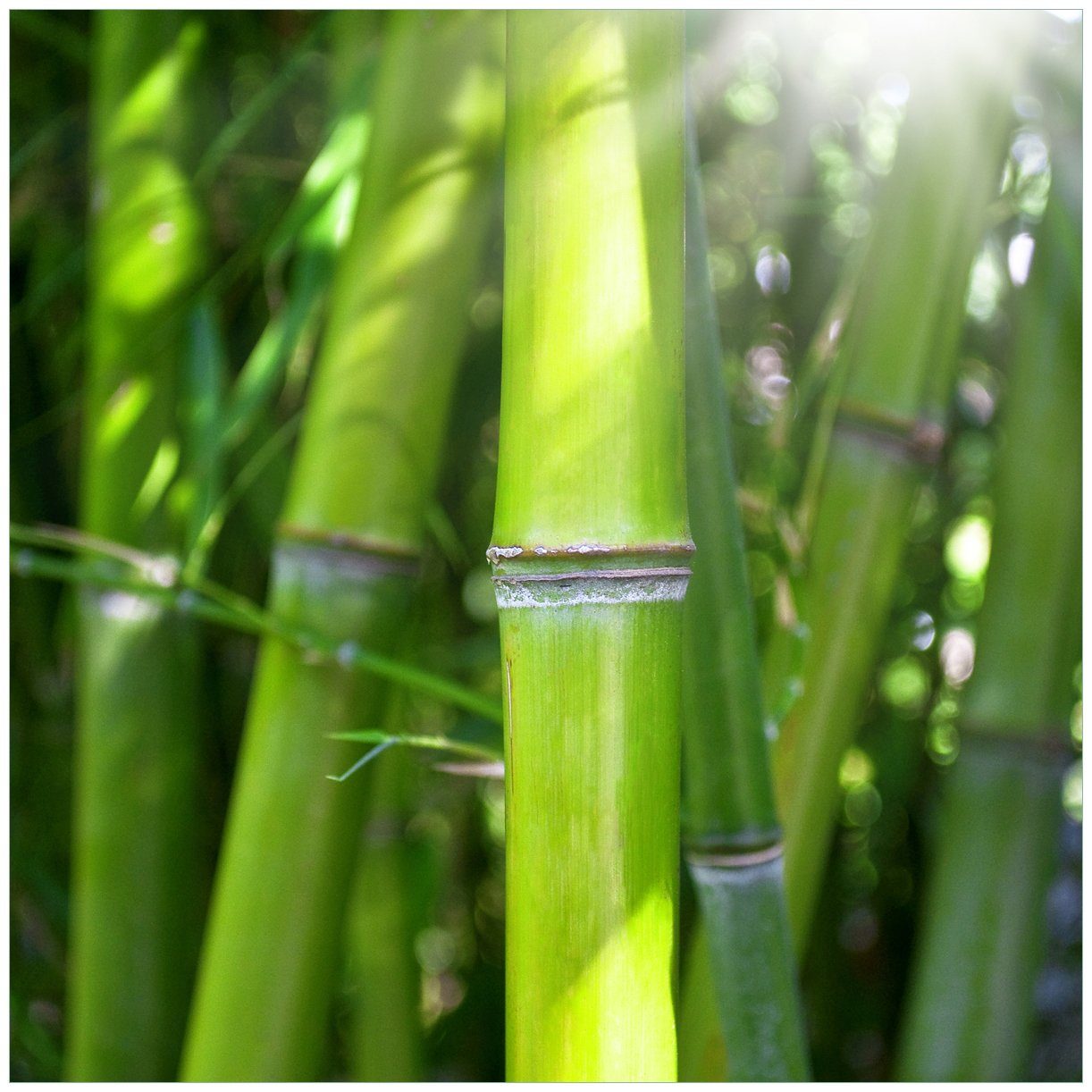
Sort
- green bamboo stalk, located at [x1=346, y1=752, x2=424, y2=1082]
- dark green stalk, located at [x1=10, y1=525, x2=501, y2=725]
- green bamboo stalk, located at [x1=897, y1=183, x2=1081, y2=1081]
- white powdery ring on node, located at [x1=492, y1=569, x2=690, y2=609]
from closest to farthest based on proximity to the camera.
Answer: white powdery ring on node, located at [x1=492, y1=569, x2=690, y2=609]
dark green stalk, located at [x1=10, y1=525, x2=501, y2=725]
green bamboo stalk, located at [x1=897, y1=183, x2=1081, y2=1081]
green bamboo stalk, located at [x1=346, y1=752, x2=424, y2=1082]

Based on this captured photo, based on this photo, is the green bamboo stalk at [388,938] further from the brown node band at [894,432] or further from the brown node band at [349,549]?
the brown node band at [894,432]

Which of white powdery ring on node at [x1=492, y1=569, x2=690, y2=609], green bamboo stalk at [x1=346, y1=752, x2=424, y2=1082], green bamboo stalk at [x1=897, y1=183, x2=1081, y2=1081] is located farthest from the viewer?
green bamboo stalk at [x1=346, y1=752, x2=424, y2=1082]

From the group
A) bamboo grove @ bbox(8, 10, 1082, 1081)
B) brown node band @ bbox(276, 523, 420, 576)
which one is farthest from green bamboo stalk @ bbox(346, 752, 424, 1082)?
brown node band @ bbox(276, 523, 420, 576)

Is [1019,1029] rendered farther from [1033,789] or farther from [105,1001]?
[105,1001]

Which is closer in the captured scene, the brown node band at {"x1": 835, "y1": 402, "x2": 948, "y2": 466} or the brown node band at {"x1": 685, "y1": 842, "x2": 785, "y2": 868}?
the brown node band at {"x1": 685, "y1": 842, "x2": 785, "y2": 868}

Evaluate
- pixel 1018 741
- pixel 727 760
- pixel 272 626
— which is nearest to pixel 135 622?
pixel 272 626

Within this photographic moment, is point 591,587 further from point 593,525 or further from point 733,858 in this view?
point 733,858

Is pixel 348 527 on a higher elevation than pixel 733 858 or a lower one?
higher

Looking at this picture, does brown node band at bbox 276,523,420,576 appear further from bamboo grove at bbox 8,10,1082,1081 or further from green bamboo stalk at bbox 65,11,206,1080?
green bamboo stalk at bbox 65,11,206,1080
